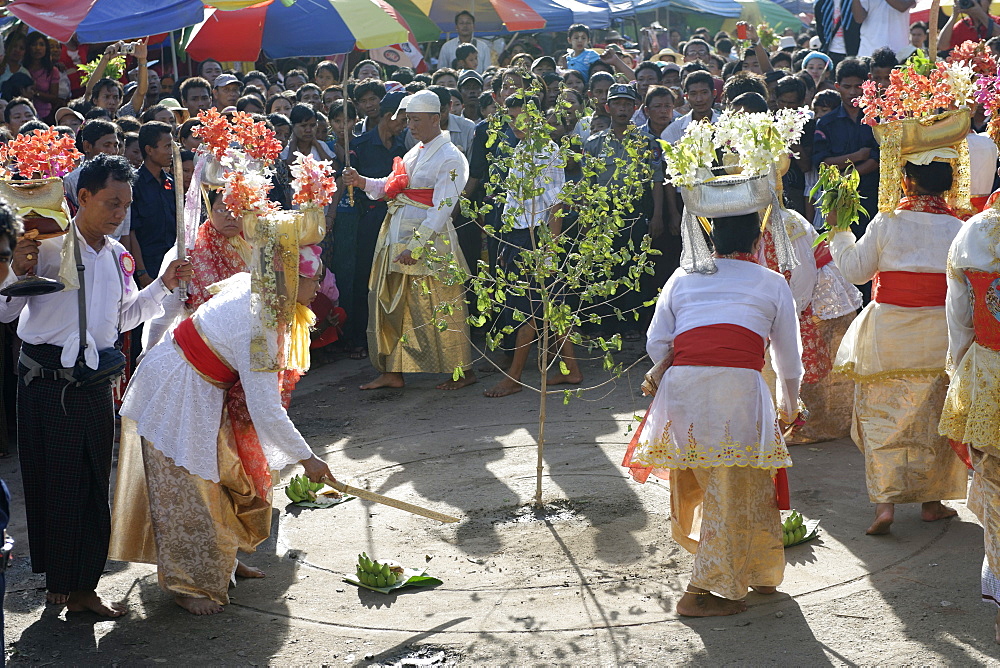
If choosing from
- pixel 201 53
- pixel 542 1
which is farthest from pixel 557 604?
pixel 542 1

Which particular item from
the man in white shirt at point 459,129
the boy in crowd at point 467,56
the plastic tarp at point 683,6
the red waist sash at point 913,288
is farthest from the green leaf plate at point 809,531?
the plastic tarp at point 683,6

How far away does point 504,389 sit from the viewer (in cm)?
827

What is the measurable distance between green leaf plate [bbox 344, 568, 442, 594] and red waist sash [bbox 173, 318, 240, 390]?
1.13m

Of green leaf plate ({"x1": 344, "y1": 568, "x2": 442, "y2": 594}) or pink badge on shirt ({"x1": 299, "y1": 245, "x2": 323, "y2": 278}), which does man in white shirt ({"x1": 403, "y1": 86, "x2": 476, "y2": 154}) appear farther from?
green leaf plate ({"x1": 344, "y1": 568, "x2": 442, "y2": 594})

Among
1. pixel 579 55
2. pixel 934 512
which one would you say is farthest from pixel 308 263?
pixel 579 55

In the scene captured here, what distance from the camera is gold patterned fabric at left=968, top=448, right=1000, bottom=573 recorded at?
4.20m

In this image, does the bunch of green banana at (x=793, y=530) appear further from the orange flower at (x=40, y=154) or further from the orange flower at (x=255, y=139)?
the orange flower at (x=40, y=154)

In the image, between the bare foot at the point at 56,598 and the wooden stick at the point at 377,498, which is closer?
the wooden stick at the point at 377,498

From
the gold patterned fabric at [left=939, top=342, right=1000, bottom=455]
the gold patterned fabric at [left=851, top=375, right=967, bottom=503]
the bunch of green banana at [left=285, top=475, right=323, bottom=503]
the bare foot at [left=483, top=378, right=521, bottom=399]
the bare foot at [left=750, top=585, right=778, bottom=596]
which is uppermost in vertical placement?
the gold patterned fabric at [left=939, top=342, right=1000, bottom=455]

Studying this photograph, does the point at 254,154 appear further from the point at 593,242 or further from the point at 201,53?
the point at 201,53

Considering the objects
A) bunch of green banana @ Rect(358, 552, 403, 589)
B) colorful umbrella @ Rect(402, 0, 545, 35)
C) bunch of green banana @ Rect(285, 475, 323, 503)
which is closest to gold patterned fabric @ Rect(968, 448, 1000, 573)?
bunch of green banana @ Rect(358, 552, 403, 589)

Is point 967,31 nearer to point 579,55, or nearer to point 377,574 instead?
point 579,55

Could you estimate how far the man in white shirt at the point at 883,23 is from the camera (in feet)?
37.7

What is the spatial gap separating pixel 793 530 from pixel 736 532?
894 mm
